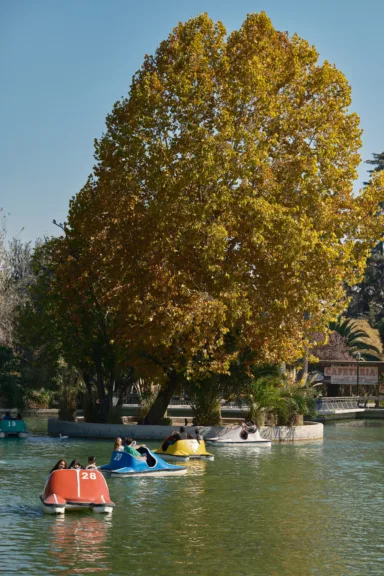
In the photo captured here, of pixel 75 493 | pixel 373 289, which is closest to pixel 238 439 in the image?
pixel 75 493

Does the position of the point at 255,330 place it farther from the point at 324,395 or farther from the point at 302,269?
the point at 324,395

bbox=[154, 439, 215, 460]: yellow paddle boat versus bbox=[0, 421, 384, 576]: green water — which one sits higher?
bbox=[154, 439, 215, 460]: yellow paddle boat

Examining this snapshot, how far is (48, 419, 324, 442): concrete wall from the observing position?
44562 millimetres

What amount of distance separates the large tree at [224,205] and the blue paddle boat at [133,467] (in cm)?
1105

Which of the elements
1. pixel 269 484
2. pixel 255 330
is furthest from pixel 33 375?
pixel 269 484

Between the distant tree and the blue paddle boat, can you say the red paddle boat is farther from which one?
the distant tree

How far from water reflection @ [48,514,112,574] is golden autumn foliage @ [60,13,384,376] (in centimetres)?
1961

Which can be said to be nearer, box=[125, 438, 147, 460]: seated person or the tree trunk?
box=[125, 438, 147, 460]: seated person

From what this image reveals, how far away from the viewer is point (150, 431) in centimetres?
4475

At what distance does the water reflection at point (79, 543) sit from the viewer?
17.6 metres

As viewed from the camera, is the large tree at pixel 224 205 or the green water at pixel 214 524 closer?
the green water at pixel 214 524

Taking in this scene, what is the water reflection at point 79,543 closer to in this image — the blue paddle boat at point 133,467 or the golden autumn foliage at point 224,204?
the blue paddle boat at point 133,467

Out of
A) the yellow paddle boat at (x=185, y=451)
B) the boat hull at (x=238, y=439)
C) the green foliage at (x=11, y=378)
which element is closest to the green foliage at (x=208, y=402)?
the boat hull at (x=238, y=439)

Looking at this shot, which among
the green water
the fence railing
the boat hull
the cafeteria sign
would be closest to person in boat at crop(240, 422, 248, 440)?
the boat hull
